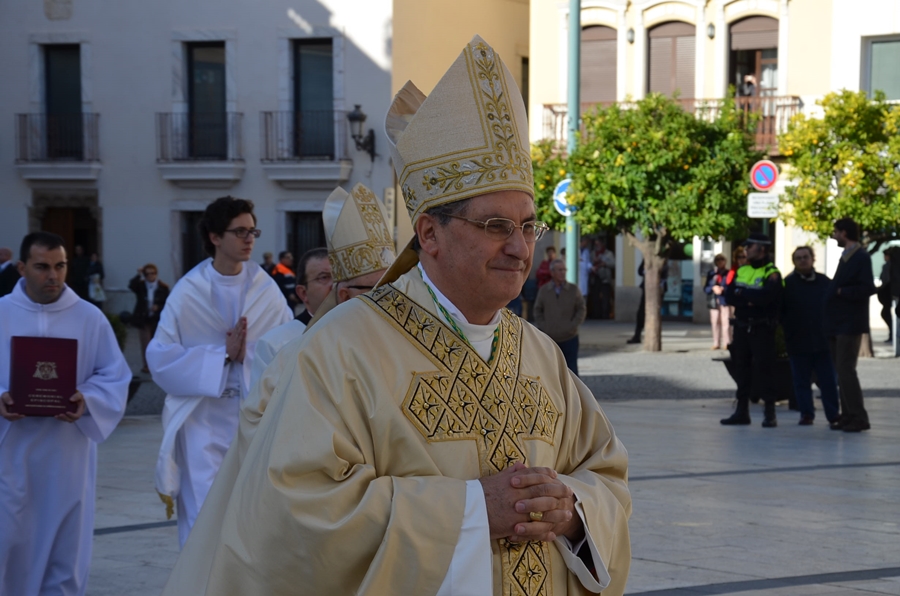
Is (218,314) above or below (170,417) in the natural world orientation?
above

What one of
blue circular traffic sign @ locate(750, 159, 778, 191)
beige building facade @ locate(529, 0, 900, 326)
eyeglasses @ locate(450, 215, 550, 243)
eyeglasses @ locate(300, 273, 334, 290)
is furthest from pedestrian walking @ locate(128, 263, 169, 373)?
eyeglasses @ locate(450, 215, 550, 243)

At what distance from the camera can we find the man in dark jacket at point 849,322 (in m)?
12.0

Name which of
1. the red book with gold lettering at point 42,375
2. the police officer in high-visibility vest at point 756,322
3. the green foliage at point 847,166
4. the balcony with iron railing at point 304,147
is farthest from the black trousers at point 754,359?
the balcony with iron railing at point 304,147

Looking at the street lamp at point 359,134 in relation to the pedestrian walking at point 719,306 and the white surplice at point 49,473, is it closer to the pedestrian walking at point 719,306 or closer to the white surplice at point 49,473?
the pedestrian walking at point 719,306

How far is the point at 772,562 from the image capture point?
22.3 ft

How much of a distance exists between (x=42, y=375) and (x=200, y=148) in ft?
77.8

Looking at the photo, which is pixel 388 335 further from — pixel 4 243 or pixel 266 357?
pixel 4 243

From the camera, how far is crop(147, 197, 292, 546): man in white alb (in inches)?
233

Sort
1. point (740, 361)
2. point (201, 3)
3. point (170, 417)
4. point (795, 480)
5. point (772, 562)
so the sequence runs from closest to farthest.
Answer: point (170, 417), point (772, 562), point (795, 480), point (740, 361), point (201, 3)

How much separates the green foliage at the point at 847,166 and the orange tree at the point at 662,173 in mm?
925

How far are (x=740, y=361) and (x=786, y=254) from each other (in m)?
15.0

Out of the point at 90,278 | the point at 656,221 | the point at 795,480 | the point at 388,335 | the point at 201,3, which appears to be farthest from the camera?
the point at 201,3

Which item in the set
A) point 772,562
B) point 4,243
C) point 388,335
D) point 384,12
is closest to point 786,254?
point 384,12

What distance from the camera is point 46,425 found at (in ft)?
19.4
